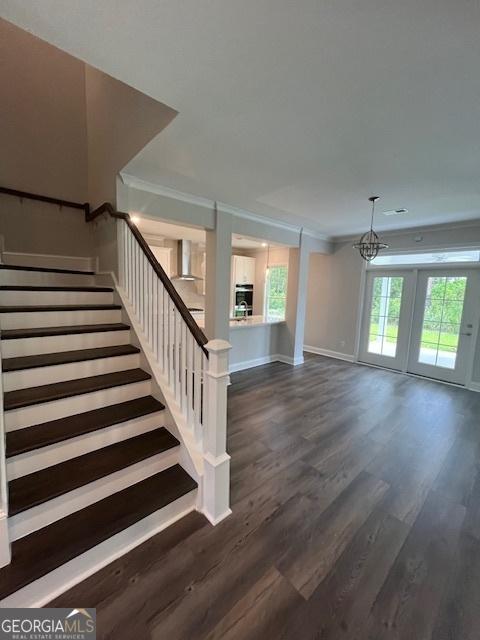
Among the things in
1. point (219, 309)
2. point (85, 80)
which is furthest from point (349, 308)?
point (85, 80)

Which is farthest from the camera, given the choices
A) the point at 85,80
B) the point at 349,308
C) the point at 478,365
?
the point at 349,308

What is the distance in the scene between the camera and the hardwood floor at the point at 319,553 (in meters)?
1.26

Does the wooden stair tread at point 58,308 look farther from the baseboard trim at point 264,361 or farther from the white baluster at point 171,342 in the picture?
the baseboard trim at point 264,361

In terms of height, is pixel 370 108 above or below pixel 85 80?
below

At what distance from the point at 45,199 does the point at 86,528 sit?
352cm

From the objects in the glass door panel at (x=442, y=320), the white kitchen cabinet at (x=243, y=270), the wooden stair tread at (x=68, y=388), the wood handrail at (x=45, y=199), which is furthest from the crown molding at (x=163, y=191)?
the glass door panel at (x=442, y=320)

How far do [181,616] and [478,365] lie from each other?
5.17m

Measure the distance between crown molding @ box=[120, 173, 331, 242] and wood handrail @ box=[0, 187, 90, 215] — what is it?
3.48ft

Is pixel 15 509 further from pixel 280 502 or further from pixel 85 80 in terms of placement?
pixel 85 80

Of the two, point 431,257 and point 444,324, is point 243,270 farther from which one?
point 444,324

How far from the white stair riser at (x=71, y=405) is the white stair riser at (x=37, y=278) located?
1621 millimetres

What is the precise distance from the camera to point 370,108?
1.77 meters

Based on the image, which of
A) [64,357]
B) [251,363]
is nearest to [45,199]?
[64,357]

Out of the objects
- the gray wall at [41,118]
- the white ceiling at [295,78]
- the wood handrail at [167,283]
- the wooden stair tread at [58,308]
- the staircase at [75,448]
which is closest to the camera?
the white ceiling at [295,78]
